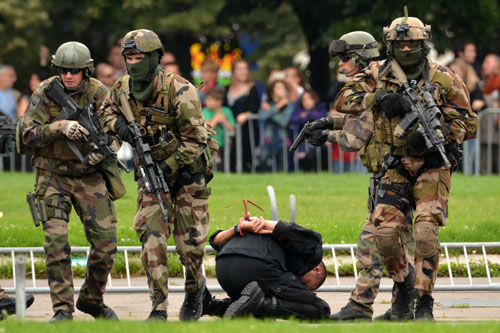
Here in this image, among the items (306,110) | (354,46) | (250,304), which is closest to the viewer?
(250,304)

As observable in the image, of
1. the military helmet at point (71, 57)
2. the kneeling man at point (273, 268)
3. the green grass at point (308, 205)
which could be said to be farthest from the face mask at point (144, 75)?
the green grass at point (308, 205)

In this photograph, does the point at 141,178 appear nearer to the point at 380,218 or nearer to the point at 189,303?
the point at 189,303

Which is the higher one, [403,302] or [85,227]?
[85,227]

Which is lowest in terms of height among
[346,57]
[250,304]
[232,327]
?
[250,304]

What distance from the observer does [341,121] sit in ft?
34.3

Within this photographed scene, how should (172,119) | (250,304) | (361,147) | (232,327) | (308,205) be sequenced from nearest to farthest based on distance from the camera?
(232,327), (250,304), (172,119), (361,147), (308,205)

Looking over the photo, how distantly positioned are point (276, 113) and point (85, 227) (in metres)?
9.25

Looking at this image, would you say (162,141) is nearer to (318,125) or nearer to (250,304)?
(250,304)

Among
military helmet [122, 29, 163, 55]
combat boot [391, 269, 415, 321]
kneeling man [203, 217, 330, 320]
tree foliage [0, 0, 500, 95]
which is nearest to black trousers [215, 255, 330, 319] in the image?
kneeling man [203, 217, 330, 320]

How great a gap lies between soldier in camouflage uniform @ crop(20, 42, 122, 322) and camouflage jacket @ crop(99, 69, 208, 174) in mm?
364

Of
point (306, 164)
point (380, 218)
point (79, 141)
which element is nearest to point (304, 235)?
point (380, 218)

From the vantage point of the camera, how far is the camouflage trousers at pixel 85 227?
31.0 ft

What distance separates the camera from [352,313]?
9.62 m

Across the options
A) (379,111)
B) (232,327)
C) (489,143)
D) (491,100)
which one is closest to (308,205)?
(489,143)
